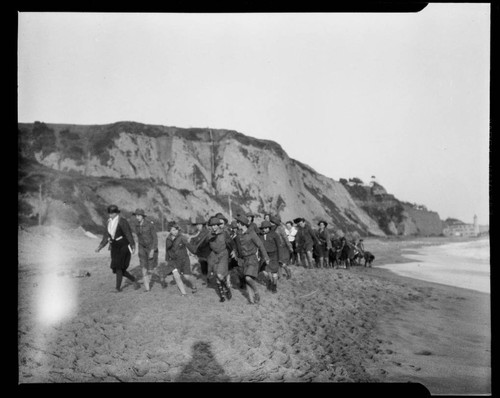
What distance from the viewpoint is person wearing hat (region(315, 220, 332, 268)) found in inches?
460

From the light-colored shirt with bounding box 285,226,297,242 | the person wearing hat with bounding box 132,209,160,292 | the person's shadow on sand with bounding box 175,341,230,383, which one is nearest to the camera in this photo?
the person's shadow on sand with bounding box 175,341,230,383

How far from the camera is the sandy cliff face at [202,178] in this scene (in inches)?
1134

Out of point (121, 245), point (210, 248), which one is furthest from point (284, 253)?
point (121, 245)

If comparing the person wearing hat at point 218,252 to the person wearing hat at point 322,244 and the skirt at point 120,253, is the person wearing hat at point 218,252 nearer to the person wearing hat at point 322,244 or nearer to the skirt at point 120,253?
the skirt at point 120,253

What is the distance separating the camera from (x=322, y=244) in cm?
1184

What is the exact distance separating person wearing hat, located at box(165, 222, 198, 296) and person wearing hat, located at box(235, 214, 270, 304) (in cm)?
128

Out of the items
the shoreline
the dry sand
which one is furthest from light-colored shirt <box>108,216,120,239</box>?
the shoreline

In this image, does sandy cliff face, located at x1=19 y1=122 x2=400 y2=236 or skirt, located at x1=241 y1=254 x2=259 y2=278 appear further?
sandy cliff face, located at x1=19 y1=122 x2=400 y2=236

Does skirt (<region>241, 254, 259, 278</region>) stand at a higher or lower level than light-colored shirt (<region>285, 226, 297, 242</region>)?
lower

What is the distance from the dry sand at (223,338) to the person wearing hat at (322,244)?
12.8ft

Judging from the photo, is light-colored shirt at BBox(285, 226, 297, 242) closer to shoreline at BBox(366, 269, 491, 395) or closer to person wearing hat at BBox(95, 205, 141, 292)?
shoreline at BBox(366, 269, 491, 395)
